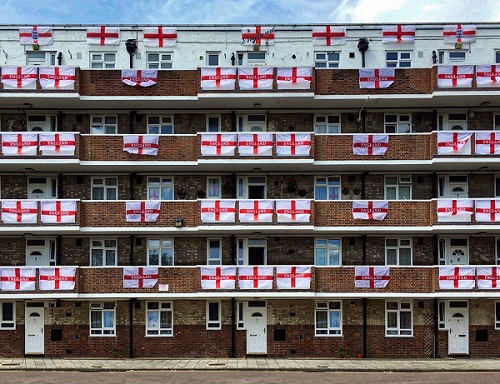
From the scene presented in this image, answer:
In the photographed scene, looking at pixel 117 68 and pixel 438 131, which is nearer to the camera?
pixel 438 131

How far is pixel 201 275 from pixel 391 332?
809 cm

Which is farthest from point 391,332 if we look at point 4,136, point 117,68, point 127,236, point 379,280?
point 4,136

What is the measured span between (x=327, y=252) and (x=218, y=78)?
8.28 m

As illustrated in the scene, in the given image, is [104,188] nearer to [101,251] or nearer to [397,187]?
[101,251]

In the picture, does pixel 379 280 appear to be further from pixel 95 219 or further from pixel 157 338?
pixel 95 219

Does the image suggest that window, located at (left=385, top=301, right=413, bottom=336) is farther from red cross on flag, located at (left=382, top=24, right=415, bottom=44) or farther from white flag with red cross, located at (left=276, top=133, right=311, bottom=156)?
red cross on flag, located at (left=382, top=24, right=415, bottom=44)

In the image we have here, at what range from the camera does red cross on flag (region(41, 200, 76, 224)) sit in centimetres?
2064

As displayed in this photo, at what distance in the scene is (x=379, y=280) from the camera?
818 inches

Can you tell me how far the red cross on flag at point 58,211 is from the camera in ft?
67.7

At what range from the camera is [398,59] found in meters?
23.2

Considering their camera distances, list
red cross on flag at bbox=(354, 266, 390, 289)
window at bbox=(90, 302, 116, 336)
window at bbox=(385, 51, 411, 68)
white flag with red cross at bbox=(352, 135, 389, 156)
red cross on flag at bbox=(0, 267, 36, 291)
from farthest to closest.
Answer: window at bbox=(385, 51, 411, 68) → window at bbox=(90, 302, 116, 336) → white flag with red cross at bbox=(352, 135, 389, 156) → red cross on flag at bbox=(354, 266, 390, 289) → red cross on flag at bbox=(0, 267, 36, 291)

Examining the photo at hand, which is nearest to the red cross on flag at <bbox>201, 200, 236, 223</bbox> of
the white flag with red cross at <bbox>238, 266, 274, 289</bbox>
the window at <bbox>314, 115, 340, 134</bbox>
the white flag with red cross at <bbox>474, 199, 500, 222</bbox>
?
the white flag with red cross at <bbox>238, 266, 274, 289</bbox>

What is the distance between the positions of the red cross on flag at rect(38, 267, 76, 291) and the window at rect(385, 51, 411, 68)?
608 inches

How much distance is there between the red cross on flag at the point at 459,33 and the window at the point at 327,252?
32.2ft
